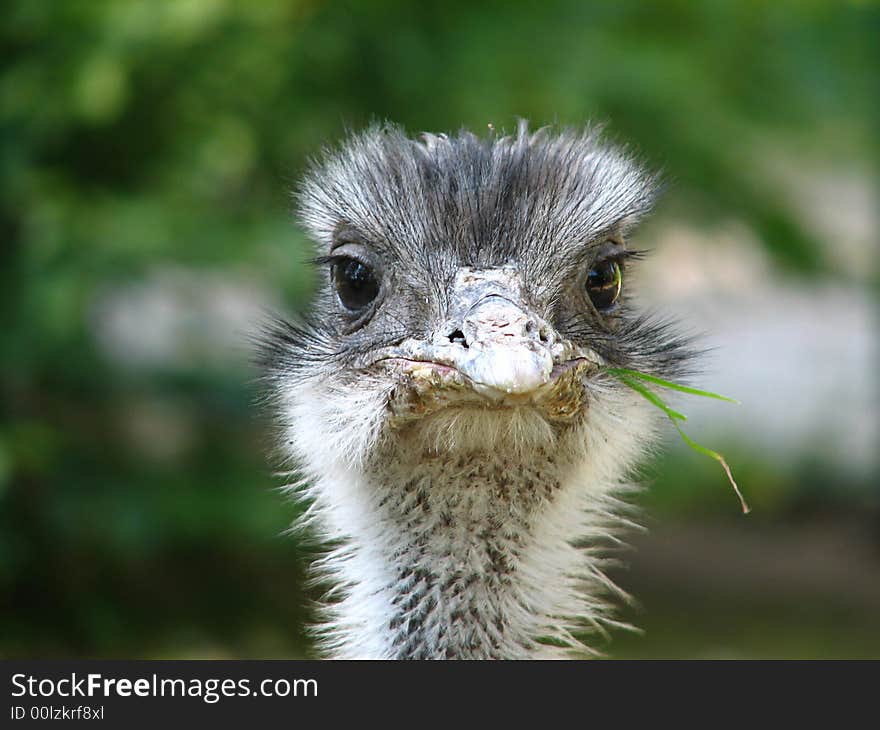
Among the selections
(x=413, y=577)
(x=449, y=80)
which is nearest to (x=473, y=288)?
(x=413, y=577)

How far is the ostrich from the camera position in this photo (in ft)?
6.81

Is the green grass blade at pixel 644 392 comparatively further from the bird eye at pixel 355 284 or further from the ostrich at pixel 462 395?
the bird eye at pixel 355 284

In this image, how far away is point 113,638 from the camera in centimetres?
475

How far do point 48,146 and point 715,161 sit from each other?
87.4 inches

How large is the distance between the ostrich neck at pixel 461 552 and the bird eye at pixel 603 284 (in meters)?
0.29

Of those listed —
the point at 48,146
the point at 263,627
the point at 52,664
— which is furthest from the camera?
the point at 263,627

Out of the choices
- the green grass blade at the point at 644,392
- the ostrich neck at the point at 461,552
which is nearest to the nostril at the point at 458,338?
the ostrich neck at the point at 461,552

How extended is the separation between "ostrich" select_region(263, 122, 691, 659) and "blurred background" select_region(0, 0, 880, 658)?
1376 mm

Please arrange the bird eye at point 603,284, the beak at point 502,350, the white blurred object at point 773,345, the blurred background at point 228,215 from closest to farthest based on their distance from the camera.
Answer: the beak at point 502,350 < the bird eye at point 603,284 < the blurred background at point 228,215 < the white blurred object at point 773,345

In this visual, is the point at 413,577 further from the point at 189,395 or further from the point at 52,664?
the point at 189,395

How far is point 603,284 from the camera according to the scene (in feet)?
7.61

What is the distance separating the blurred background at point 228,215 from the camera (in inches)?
162

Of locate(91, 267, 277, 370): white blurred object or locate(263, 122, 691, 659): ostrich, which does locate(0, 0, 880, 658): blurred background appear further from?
locate(263, 122, 691, 659): ostrich

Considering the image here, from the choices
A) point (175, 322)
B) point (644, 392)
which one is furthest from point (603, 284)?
point (175, 322)
